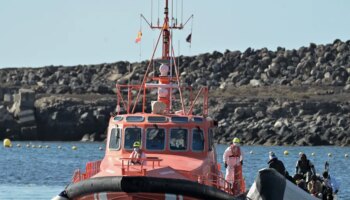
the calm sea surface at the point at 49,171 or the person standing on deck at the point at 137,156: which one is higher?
the person standing on deck at the point at 137,156

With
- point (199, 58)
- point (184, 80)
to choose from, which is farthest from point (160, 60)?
point (199, 58)

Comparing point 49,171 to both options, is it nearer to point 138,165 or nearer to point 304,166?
point 304,166

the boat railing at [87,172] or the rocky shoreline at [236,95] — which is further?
the rocky shoreline at [236,95]

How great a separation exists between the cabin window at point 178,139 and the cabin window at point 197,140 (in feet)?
0.64

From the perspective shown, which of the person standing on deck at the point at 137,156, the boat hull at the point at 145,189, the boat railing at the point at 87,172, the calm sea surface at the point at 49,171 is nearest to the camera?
the boat hull at the point at 145,189

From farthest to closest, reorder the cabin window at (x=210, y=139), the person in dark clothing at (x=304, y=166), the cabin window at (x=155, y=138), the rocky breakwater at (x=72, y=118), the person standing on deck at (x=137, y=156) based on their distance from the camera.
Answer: the rocky breakwater at (x=72, y=118)
the person in dark clothing at (x=304, y=166)
the cabin window at (x=210, y=139)
the cabin window at (x=155, y=138)
the person standing on deck at (x=137, y=156)

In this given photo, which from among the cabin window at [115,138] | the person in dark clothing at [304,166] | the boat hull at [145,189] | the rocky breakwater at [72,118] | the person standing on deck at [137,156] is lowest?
the rocky breakwater at [72,118]

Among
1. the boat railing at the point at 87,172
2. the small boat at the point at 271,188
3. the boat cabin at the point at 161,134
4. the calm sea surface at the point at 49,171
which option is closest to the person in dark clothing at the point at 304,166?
the boat cabin at the point at 161,134

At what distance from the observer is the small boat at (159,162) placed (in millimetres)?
28141

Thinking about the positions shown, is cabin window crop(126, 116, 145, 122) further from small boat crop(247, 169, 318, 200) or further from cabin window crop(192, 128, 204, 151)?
small boat crop(247, 169, 318, 200)

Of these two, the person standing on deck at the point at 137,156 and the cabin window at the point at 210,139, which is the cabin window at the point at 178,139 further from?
the person standing on deck at the point at 137,156

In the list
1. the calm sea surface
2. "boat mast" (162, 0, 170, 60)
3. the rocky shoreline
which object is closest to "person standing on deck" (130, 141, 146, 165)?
"boat mast" (162, 0, 170, 60)

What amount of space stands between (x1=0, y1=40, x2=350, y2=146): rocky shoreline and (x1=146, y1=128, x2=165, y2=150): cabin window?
3048 inches

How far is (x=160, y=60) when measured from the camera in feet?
113
